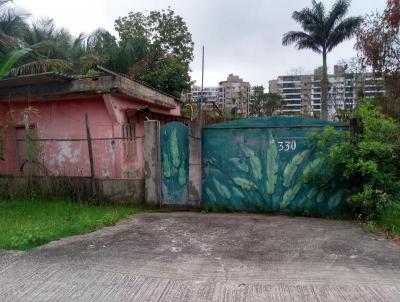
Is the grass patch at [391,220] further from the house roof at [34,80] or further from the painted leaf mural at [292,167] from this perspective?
the house roof at [34,80]

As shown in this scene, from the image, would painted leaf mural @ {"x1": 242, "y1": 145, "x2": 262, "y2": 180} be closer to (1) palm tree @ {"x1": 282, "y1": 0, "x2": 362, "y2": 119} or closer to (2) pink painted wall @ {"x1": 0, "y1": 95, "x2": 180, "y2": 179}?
(2) pink painted wall @ {"x1": 0, "y1": 95, "x2": 180, "y2": 179}

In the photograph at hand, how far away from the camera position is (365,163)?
656 centimetres

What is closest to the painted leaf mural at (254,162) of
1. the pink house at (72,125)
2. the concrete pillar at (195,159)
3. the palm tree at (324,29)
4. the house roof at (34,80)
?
the concrete pillar at (195,159)

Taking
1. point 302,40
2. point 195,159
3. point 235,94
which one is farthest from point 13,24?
point 235,94

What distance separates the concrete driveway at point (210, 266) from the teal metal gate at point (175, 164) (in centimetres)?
172

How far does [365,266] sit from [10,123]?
9179 millimetres

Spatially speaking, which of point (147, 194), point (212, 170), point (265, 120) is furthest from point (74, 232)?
point (265, 120)

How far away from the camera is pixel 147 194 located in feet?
28.1

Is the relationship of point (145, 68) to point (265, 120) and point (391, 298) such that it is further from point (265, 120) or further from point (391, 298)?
point (391, 298)

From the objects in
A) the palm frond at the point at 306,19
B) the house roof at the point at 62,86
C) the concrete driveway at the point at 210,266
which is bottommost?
the concrete driveway at the point at 210,266

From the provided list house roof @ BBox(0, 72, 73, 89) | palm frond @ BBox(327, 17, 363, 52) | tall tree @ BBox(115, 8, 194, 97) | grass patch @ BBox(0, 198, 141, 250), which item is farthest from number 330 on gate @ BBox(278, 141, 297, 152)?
palm frond @ BBox(327, 17, 363, 52)

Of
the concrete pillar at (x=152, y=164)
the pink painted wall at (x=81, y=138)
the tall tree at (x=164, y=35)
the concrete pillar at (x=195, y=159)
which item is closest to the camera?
the concrete pillar at (x=195, y=159)

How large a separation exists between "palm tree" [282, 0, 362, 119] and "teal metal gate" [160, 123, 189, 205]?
865 inches

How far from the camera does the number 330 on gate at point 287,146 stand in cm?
780
